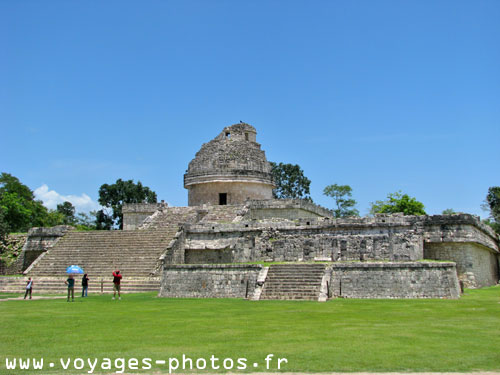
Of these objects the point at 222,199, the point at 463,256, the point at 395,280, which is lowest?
the point at 395,280

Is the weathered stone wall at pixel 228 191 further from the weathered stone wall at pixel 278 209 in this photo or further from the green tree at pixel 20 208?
the green tree at pixel 20 208

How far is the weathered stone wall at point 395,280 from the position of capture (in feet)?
60.5

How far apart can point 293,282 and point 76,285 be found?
1068 centimetres

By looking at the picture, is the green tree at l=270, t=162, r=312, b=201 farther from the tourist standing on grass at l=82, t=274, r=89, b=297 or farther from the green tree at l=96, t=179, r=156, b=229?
the tourist standing on grass at l=82, t=274, r=89, b=297

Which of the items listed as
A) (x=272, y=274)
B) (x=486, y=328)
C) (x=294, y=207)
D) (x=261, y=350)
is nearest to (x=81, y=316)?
(x=261, y=350)

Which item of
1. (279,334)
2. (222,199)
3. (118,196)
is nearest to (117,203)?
(118,196)

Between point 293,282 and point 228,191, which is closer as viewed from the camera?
point 293,282

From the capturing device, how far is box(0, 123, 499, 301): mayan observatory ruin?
19.2 m

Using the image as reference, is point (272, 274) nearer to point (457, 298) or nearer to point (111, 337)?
point (457, 298)

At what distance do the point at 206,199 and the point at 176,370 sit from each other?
93.1 feet

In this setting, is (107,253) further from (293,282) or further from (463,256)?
(463,256)

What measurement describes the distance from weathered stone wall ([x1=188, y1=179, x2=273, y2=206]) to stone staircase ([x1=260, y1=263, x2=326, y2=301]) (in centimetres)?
1494

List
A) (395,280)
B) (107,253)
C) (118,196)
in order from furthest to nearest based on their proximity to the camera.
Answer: (118,196), (107,253), (395,280)

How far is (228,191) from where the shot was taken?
3550 centimetres
